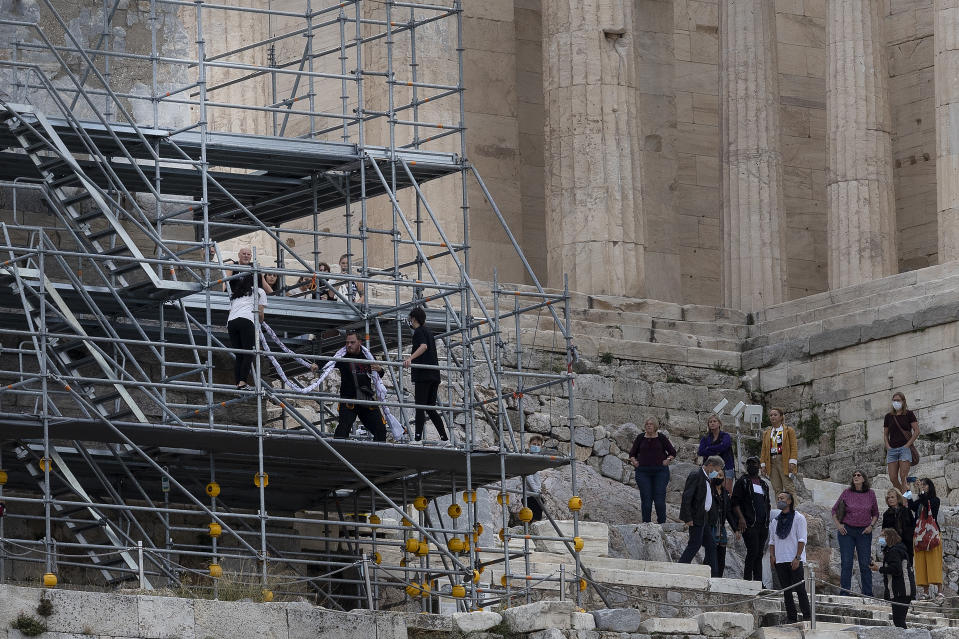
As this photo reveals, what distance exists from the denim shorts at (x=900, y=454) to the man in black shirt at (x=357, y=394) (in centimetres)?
1114

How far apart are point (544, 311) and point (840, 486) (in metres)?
8.41

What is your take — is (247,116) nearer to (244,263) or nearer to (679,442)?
(679,442)

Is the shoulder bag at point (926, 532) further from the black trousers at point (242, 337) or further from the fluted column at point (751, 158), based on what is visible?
the fluted column at point (751, 158)

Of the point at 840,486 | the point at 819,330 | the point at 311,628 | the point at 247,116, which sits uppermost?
the point at 247,116

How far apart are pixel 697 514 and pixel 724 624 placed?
3.60 meters

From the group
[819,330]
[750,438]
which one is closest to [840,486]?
[750,438]

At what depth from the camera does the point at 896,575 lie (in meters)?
32.7

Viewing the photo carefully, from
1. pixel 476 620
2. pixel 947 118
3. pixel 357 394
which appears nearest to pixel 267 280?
pixel 357 394

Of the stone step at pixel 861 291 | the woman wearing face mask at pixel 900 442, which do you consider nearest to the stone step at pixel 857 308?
the stone step at pixel 861 291

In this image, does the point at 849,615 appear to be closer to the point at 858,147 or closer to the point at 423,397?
the point at 423,397

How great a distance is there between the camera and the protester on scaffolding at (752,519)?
34188mm

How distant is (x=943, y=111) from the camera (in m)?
50.1

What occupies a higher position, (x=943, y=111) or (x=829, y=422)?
(x=943, y=111)

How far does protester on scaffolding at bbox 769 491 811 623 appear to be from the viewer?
1254 inches
